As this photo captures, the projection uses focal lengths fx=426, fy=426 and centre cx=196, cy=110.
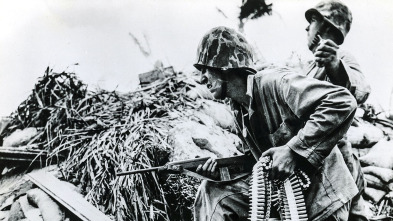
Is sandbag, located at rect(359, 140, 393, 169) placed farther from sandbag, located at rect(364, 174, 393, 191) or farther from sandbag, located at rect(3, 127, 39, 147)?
sandbag, located at rect(3, 127, 39, 147)

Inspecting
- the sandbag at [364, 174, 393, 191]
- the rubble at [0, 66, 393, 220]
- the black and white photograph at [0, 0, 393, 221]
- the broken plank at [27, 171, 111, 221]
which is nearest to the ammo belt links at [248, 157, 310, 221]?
the black and white photograph at [0, 0, 393, 221]

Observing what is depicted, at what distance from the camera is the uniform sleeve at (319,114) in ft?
Answer: 7.37

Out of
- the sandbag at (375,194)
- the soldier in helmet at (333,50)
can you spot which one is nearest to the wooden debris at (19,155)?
the soldier in helmet at (333,50)

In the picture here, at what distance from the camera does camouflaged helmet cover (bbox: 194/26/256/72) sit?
2.76 meters

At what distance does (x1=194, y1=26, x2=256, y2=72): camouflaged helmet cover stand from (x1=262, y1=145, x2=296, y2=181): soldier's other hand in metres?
0.68

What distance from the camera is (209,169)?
2801 mm

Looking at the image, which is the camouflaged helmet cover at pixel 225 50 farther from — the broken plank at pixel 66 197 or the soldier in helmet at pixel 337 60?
the broken plank at pixel 66 197

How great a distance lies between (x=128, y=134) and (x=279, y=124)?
234 centimetres

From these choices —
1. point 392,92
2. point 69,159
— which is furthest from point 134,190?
point 392,92

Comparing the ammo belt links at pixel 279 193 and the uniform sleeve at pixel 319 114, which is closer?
the uniform sleeve at pixel 319 114

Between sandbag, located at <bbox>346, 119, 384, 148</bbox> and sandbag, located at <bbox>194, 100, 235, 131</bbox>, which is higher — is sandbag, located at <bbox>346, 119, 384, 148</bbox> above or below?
below

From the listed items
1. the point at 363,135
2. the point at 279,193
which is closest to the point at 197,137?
the point at 279,193

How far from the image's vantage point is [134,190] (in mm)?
3980

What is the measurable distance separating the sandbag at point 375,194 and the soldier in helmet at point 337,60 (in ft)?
6.59
